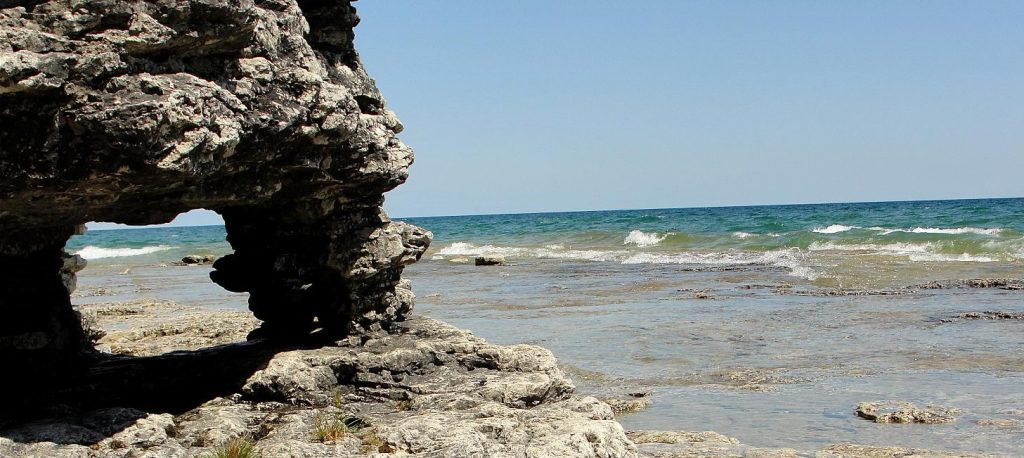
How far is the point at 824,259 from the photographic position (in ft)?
138

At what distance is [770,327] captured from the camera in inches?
813

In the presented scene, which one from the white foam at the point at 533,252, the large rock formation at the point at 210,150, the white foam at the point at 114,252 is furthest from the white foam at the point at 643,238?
the large rock formation at the point at 210,150

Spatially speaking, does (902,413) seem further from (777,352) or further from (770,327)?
(770,327)

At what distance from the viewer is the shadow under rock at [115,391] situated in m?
7.72

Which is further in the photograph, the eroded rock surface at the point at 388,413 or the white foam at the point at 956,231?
the white foam at the point at 956,231

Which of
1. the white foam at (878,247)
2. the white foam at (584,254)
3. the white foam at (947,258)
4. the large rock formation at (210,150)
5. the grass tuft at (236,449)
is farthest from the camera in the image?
the white foam at (584,254)

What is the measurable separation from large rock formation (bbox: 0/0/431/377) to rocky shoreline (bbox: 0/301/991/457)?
96 centimetres

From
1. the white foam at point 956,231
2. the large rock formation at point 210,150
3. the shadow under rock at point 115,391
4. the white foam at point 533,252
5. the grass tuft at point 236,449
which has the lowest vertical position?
the white foam at point 533,252

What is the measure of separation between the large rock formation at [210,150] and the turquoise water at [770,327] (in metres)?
4.54

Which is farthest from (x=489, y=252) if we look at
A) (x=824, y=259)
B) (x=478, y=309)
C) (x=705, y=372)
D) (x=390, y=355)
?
(x=390, y=355)

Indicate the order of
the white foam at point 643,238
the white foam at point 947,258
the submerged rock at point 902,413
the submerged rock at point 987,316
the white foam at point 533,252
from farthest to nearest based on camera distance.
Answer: the white foam at point 643,238 → the white foam at point 533,252 → the white foam at point 947,258 → the submerged rock at point 987,316 → the submerged rock at point 902,413

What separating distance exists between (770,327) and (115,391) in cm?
1502

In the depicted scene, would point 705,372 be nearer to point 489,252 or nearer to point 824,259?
point 824,259

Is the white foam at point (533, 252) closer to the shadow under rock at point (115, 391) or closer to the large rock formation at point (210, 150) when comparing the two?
the large rock formation at point (210, 150)
